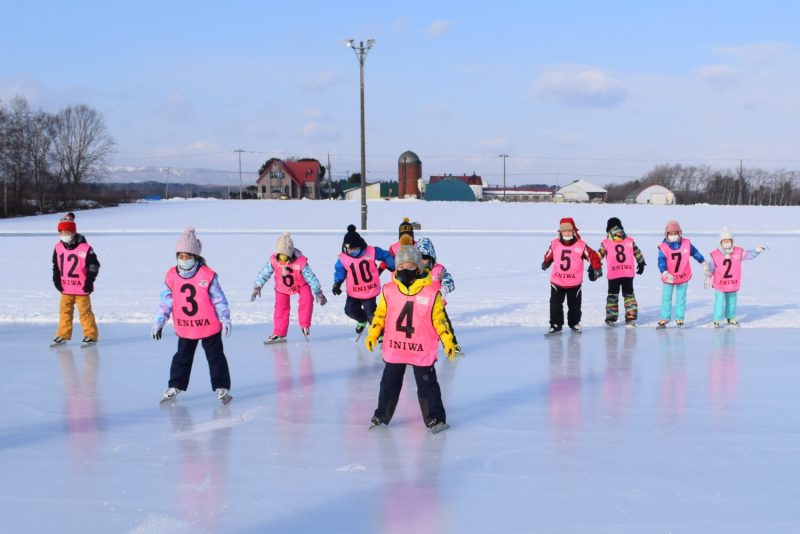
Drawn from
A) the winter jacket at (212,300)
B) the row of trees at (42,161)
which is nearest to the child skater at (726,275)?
the winter jacket at (212,300)

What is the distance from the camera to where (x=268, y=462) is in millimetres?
4391

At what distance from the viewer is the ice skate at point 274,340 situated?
820 cm

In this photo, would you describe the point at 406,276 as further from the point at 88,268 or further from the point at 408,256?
the point at 88,268

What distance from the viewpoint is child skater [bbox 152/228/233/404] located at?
569 centimetres

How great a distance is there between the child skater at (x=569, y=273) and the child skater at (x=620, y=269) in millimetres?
609

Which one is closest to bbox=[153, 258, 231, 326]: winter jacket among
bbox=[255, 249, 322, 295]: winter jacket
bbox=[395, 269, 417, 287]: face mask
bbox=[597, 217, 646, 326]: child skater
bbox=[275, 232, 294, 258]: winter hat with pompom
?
bbox=[395, 269, 417, 287]: face mask

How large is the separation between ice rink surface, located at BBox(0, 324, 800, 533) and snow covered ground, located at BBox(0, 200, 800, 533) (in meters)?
0.02

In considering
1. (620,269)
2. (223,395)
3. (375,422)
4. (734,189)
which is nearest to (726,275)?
(620,269)

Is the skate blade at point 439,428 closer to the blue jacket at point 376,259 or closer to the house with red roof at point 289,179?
the blue jacket at point 376,259

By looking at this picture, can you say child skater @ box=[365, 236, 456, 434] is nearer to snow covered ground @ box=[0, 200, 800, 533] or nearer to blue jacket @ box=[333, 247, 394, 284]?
snow covered ground @ box=[0, 200, 800, 533]

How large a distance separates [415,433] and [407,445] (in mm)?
269

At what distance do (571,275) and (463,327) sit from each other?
156cm

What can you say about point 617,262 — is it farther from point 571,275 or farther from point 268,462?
point 268,462

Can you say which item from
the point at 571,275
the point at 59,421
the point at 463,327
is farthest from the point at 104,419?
the point at 571,275
